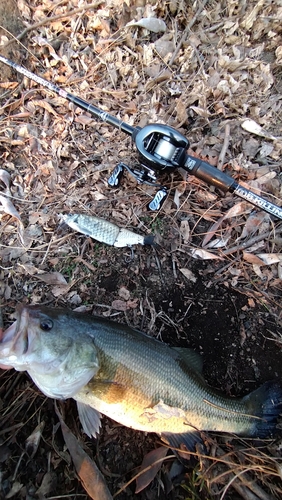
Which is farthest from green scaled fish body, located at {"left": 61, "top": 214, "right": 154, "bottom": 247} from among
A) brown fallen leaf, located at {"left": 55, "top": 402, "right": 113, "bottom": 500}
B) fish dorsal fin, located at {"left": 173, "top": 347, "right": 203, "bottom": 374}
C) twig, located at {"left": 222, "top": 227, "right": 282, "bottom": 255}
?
brown fallen leaf, located at {"left": 55, "top": 402, "right": 113, "bottom": 500}

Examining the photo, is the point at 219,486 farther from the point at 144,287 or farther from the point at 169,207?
the point at 169,207

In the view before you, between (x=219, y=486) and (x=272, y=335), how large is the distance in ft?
4.13

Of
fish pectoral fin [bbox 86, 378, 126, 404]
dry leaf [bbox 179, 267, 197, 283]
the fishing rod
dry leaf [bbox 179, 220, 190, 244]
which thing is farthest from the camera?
dry leaf [bbox 179, 220, 190, 244]

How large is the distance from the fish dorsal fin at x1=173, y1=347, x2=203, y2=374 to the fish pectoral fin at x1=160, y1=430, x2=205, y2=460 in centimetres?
46

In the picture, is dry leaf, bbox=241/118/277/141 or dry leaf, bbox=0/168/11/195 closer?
dry leaf, bbox=0/168/11/195

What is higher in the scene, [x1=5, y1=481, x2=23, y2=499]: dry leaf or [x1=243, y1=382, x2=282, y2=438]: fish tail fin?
[x1=243, y1=382, x2=282, y2=438]: fish tail fin

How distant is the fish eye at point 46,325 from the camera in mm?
2223

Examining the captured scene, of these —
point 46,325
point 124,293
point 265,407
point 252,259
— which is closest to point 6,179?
point 124,293

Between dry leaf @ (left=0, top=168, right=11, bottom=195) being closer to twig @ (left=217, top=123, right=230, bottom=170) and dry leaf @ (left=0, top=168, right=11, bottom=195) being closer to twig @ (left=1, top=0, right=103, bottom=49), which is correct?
twig @ (left=1, top=0, right=103, bottom=49)

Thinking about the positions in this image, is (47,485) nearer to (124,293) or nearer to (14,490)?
(14,490)

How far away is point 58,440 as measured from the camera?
255 centimetres

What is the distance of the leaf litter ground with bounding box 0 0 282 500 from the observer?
2.54 m

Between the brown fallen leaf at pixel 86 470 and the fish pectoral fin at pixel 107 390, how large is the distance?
43 cm

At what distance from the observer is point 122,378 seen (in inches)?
92.8
